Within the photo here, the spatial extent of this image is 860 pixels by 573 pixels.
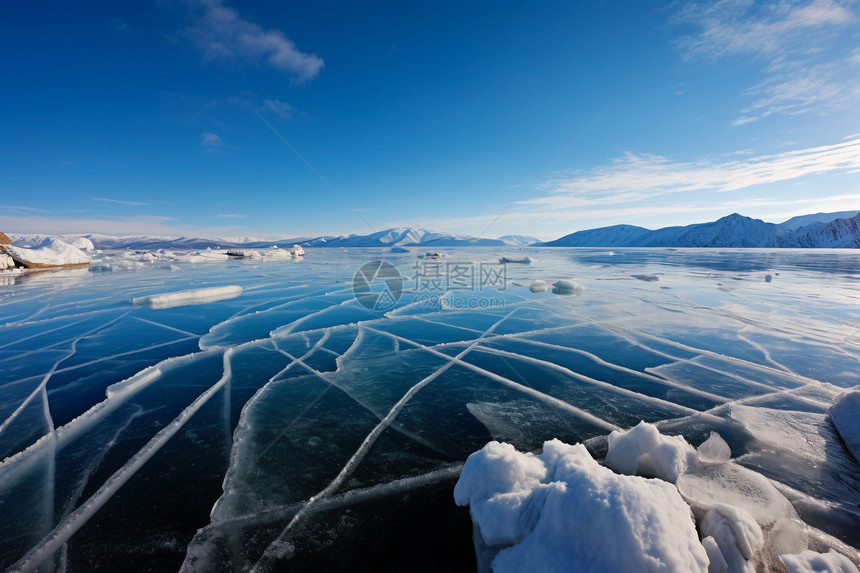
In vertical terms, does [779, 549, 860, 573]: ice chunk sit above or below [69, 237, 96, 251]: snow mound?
below

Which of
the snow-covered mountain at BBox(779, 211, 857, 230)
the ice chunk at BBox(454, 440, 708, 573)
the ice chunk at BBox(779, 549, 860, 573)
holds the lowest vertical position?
the ice chunk at BBox(779, 549, 860, 573)

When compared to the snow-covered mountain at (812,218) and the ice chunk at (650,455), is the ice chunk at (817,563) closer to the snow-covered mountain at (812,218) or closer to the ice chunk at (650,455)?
the ice chunk at (650,455)

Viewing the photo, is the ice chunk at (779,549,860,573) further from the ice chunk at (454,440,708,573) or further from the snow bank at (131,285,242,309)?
the snow bank at (131,285,242,309)

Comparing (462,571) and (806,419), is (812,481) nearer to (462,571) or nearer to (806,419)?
(806,419)

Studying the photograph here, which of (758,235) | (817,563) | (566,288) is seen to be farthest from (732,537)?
(758,235)

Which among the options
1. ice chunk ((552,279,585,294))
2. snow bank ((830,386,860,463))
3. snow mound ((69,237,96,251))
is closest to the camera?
snow bank ((830,386,860,463))

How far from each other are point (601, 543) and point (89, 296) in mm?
17067

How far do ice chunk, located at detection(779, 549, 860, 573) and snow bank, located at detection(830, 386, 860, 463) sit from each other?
196 centimetres

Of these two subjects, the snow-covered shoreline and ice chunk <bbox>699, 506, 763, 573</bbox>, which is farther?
ice chunk <bbox>699, 506, 763, 573</bbox>

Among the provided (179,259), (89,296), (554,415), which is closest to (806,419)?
(554,415)

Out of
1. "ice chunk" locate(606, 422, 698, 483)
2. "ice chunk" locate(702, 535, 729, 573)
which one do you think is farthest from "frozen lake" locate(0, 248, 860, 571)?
"ice chunk" locate(702, 535, 729, 573)

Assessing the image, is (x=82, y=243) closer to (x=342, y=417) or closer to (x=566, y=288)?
(x=566, y=288)

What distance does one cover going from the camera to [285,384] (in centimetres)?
469

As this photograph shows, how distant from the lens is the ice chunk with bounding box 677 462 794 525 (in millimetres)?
2246
